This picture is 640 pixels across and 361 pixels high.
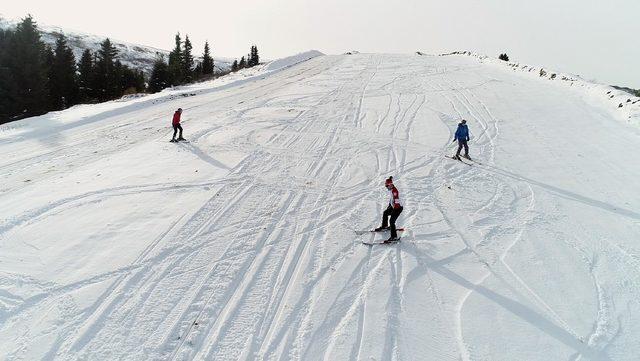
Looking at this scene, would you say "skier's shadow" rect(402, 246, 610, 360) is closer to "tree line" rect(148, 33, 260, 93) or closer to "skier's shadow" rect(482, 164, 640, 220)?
"skier's shadow" rect(482, 164, 640, 220)

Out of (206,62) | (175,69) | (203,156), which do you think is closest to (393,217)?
(203,156)

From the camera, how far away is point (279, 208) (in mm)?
11898

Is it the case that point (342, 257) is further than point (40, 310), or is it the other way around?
point (342, 257)

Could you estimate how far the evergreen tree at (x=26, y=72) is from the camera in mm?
38469

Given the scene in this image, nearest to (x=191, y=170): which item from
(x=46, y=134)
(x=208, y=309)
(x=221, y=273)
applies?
(x=221, y=273)

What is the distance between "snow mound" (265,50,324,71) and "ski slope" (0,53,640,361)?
22.9 meters

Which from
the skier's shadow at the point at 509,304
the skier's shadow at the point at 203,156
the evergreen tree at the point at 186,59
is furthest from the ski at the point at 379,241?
the evergreen tree at the point at 186,59

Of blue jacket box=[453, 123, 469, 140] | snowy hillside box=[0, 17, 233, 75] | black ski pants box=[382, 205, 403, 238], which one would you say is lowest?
black ski pants box=[382, 205, 403, 238]

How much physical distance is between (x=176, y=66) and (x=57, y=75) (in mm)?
17614

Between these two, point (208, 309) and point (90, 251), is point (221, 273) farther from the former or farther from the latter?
point (90, 251)

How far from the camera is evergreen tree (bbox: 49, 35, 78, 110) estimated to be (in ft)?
160

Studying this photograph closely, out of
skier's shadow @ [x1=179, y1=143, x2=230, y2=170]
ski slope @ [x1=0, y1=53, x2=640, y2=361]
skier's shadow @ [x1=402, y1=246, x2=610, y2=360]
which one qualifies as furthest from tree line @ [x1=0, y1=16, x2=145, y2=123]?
skier's shadow @ [x1=402, y1=246, x2=610, y2=360]

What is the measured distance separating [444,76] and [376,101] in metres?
10.6

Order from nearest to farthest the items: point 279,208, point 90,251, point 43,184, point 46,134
→ point 90,251
point 279,208
point 43,184
point 46,134
